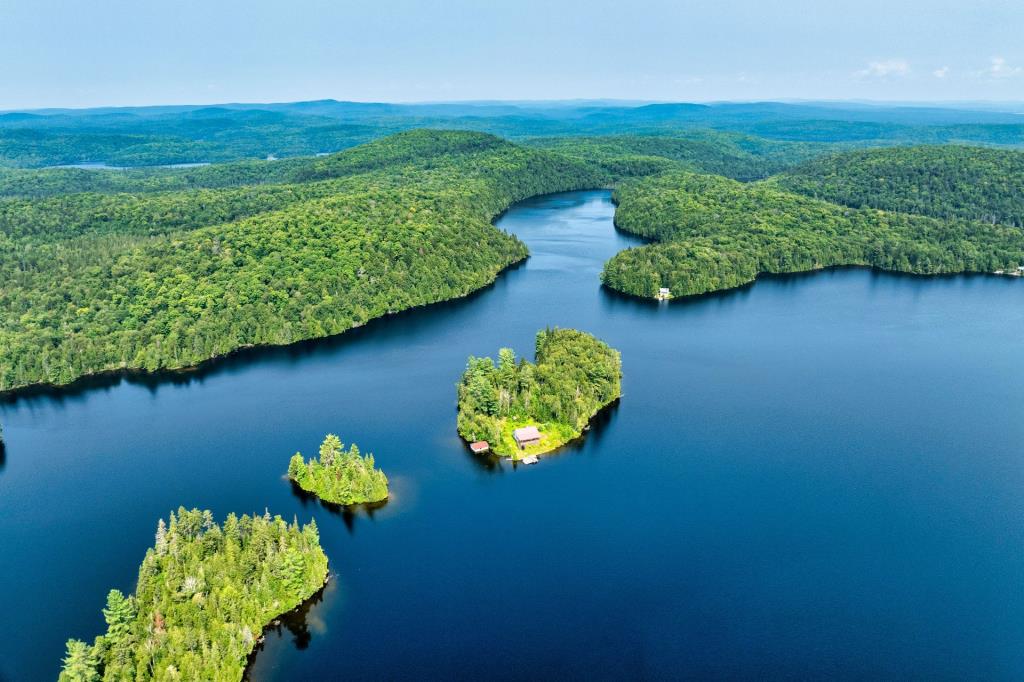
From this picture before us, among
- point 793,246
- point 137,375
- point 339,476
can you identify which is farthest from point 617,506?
point 793,246

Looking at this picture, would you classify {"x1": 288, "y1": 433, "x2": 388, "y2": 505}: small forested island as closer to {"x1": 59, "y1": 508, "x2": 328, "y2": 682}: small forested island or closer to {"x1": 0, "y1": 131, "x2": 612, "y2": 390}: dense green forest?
{"x1": 59, "y1": 508, "x2": 328, "y2": 682}: small forested island

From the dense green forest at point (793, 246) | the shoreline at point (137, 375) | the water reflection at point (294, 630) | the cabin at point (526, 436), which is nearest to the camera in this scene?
the water reflection at point (294, 630)

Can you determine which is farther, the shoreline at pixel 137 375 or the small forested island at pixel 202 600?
the shoreline at pixel 137 375

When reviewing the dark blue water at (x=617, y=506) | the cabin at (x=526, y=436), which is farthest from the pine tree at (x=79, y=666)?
the cabin at (x=526, y=436)

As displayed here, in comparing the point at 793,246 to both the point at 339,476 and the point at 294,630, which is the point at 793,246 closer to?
the point at 339,476

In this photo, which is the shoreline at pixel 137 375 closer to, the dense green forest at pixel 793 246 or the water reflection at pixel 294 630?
the water reflection at pixel 294 630

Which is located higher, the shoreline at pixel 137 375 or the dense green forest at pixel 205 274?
the dense green forest at pixel 205 274
